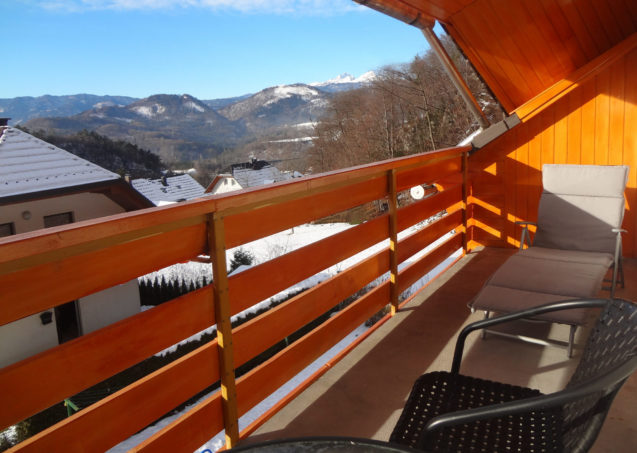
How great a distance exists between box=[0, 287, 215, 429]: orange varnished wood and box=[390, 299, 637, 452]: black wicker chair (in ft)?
2.50

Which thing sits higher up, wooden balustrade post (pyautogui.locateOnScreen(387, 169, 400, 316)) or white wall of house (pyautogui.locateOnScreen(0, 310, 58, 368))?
wooden balustrade post (pyautogui.locateOnScreen(387, 169, 400, 316))

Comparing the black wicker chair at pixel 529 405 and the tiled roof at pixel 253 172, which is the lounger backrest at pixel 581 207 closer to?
the black wicker chair at pixel 529 405

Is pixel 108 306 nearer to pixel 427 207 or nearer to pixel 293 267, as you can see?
pixel 427 207

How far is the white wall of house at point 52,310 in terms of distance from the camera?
977 cm

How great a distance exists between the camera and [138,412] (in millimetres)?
1534

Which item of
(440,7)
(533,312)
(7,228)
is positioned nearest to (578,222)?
(440,7)

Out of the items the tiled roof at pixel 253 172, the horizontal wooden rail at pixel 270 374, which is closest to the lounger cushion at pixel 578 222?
the horizontal wooden rail at pixel 270 374

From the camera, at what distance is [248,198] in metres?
1.91

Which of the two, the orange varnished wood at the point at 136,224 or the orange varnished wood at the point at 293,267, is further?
the orange varnished wood at the point at 293,267

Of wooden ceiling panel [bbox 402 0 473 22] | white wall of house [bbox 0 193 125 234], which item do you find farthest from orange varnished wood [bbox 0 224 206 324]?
white wall of house [bbox 0 193 125 234]

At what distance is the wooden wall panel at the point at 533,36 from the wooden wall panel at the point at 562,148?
0.86ft

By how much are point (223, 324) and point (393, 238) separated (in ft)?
5.18

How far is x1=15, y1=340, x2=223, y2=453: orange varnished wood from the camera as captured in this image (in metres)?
1.32

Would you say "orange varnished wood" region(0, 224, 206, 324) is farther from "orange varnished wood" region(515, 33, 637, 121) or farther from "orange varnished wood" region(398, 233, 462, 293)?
"orange varnished wood" region(515, 33, 637, 121)
